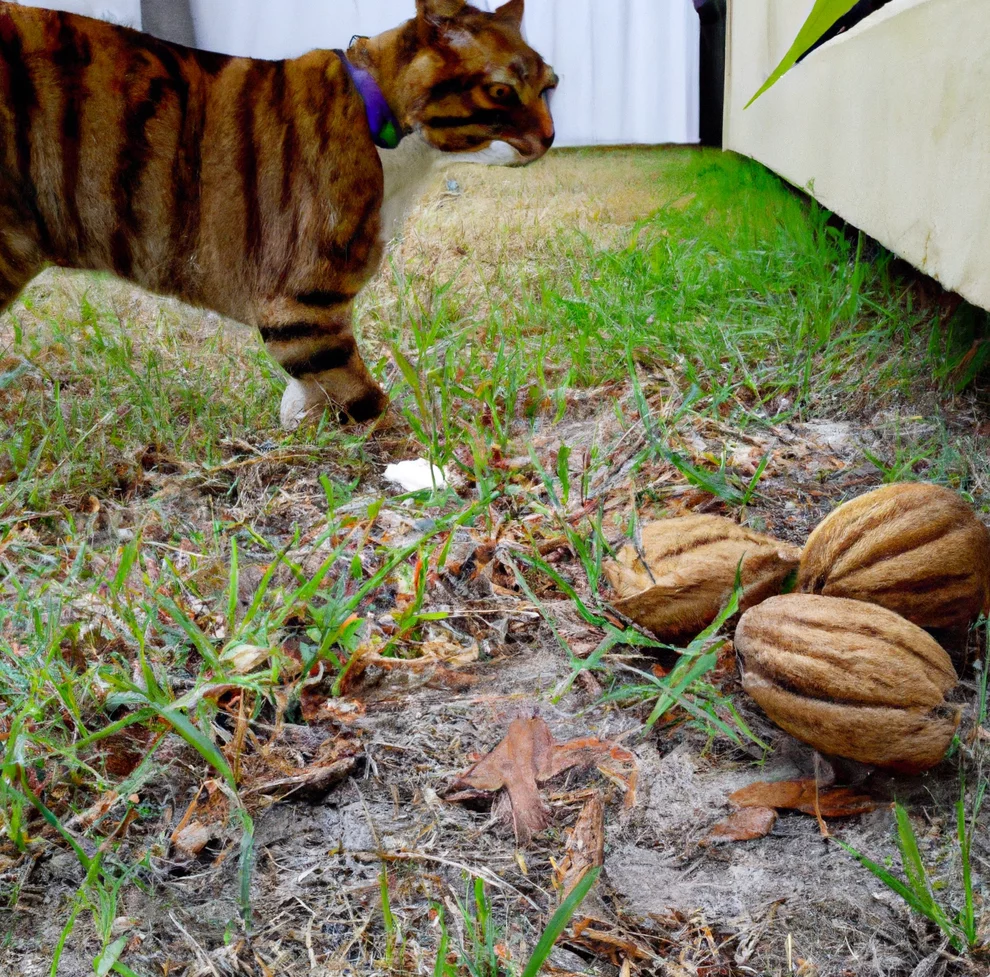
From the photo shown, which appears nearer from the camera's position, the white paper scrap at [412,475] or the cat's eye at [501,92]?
the white paper scrap at [412,475]

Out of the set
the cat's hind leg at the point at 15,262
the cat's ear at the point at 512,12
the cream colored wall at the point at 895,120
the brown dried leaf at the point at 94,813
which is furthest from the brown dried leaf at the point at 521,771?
the cat's ear at the point at 512,12

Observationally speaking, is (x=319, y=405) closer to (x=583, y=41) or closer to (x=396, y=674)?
(x=396, y=674)

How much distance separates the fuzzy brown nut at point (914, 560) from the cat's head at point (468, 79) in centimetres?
101

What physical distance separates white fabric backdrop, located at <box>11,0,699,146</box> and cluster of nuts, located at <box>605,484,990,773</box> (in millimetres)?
1118

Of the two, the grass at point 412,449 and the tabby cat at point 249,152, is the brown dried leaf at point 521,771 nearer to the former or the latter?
the grass at point 412,449

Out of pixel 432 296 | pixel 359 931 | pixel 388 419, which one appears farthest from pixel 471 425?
pixel 359 931

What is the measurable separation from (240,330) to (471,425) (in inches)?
25.1

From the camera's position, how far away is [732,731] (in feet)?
2.69

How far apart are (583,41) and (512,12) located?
0.22 m

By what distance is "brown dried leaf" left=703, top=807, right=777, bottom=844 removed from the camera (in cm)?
72

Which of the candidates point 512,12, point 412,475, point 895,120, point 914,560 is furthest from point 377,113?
point 914,560

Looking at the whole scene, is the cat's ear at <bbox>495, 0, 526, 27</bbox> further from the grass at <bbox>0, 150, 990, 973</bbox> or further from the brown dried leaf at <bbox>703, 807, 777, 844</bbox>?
the brown dried leaf at <bbox>703, 807, 777, 844</bbox>

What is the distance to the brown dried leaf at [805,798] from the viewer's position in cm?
73

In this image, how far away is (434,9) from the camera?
1.47 metres
